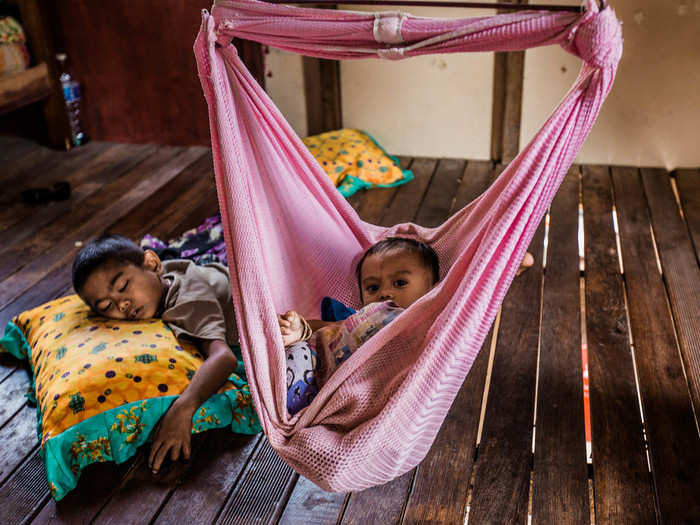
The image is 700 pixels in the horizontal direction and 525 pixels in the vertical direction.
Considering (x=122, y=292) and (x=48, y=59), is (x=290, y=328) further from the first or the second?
(x=48, y=59)

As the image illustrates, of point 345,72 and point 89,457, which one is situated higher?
point 345,72

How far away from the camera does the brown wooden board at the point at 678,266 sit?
191 centimetres

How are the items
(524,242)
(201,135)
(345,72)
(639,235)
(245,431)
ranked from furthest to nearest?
1. (201,135)
2. (345,72)
3. (639,235)
4. (245,431)
5. (524,242)

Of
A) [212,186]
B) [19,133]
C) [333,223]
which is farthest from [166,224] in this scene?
[19,133]

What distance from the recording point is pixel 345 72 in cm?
349

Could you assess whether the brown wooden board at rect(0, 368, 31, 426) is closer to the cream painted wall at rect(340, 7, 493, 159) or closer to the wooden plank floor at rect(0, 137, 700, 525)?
the wooden plank floor at rect(0, 137, 700, 525)

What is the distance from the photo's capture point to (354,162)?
3.23 m

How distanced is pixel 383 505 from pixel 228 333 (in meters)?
0.69

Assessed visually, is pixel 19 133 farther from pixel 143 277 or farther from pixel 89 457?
pixel 89 457

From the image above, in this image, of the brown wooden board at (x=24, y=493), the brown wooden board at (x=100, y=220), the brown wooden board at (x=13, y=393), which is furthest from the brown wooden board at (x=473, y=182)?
the brown wooden board at (x=24, y=493)

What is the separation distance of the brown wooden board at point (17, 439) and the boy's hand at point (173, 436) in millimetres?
323

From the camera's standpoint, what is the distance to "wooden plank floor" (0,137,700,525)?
147 cm

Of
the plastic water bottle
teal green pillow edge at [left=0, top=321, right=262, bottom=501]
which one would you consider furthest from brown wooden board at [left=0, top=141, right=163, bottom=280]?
teal green pillow edge at [left=0, top=321, right=262, bottom=501]

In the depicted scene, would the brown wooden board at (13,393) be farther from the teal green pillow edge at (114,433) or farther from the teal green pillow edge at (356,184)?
the teal green pillow edge at (356,184)
